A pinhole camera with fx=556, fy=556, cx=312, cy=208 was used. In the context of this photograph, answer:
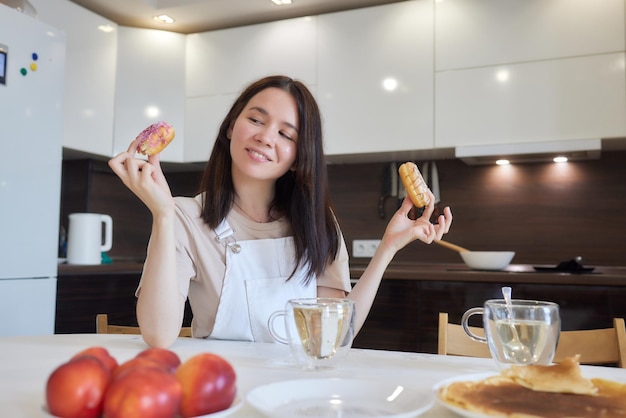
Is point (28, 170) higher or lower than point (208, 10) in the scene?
lower

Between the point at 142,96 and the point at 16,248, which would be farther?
the point at 142,96

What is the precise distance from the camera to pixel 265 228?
1.28m

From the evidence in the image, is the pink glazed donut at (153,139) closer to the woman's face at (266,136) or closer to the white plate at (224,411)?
the woman's face at (266,136)

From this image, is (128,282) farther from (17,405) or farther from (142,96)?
(17,405)

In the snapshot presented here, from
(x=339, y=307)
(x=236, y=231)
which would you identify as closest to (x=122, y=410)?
(x=339, y=307)

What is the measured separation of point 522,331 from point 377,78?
1972 mm

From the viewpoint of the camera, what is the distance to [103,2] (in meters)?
2.63

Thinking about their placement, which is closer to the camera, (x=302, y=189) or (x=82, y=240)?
(x=302, y=189)

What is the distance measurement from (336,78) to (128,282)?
1.33 meters

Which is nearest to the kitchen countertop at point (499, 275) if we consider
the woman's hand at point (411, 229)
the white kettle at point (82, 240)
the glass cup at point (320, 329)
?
the white kettle at point (82, 240)

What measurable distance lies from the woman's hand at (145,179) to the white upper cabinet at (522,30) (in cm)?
184

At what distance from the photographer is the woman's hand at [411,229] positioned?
1.11 metres

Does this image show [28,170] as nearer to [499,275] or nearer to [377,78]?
[377,78]

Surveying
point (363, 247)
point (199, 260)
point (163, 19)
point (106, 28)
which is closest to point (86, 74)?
point (106, 28)
